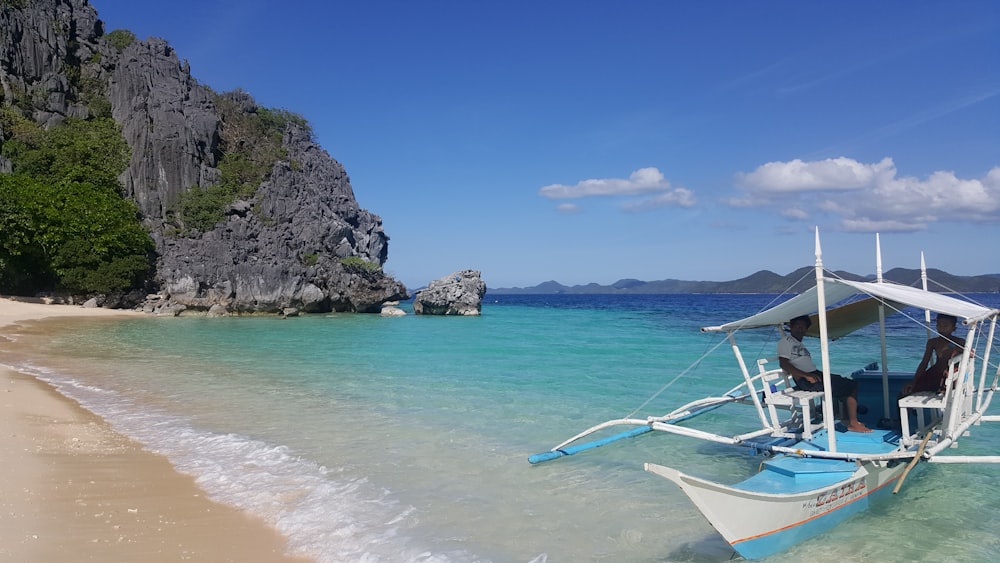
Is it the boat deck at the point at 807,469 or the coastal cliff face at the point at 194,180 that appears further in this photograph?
the coastal cliff face at the point at 194,180

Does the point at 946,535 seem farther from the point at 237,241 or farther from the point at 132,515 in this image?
the point at 237,241

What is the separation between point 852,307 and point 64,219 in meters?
48.2

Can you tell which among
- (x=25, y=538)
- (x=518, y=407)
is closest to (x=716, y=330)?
(x=518, y=407)

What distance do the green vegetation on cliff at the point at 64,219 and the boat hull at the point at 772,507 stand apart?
46219 millimetres

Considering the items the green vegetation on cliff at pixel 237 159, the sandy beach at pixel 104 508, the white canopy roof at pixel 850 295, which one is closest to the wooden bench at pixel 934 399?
the white canopy roof at pixel 850 295

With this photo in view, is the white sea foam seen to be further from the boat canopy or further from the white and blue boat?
the boat canopy

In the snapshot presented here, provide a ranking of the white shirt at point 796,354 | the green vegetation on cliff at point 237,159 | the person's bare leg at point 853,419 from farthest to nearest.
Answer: the green vegetation on cliff at point 237,159 → the white shirt at point 796,354 → the person's bare leg at point 853,419

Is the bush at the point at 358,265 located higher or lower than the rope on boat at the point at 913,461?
higher

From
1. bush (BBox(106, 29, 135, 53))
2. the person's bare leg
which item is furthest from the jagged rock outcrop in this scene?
the person's bare leg

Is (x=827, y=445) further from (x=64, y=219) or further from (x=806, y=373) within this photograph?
(x=64, y=219)

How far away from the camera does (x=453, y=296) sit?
53.4 meters

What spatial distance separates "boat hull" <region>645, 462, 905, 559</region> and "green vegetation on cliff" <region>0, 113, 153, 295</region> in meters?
46.2

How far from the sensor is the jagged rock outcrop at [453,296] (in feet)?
176

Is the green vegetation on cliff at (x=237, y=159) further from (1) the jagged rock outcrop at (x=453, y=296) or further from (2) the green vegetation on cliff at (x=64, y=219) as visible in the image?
(1) the jagged rock outcrop at (x=453, y=296)
